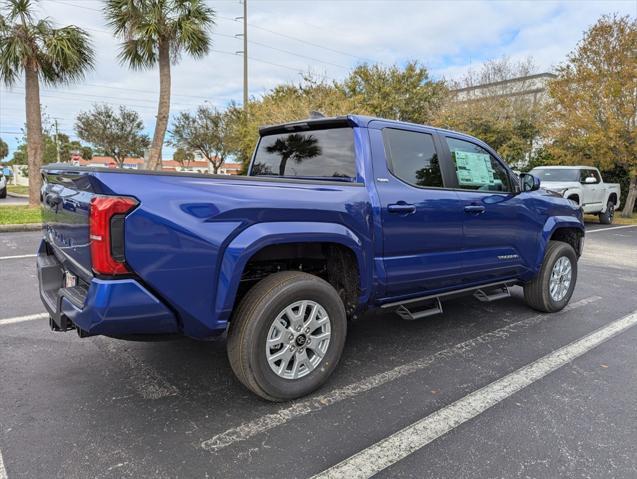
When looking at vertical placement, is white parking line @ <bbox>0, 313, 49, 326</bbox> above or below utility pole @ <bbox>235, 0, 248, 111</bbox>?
below

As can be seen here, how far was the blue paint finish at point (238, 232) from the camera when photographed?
2295 mm

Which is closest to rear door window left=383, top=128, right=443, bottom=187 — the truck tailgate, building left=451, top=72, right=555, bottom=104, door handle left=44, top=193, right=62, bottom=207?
the truck tailgate

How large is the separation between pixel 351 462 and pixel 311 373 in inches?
29.9

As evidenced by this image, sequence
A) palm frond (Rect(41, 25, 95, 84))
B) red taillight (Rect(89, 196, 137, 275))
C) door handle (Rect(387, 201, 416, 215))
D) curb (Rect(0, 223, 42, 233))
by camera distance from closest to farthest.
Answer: red taillight (Rect(89, 196, 137, 275)), door handle (Rect(387, 201, 416, 215)), curb (Rect(0, 223, 42, 233)), palm frond (Rect(41, 25, 95, 84))

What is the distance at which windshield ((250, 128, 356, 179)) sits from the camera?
339 centimetres

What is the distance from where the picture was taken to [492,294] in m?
4.44

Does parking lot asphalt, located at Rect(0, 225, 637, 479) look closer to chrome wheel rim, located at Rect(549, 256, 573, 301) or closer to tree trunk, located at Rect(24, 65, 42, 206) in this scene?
chrome wheel rim, located at Rect(549, 256, 573, 301)

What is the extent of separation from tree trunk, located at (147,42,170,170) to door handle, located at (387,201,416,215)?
13.6 meters

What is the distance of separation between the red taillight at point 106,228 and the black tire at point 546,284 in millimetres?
4160

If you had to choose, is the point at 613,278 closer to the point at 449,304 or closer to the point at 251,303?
the point at 449,304

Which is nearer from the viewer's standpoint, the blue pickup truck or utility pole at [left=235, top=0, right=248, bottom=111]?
the blue pickup truck

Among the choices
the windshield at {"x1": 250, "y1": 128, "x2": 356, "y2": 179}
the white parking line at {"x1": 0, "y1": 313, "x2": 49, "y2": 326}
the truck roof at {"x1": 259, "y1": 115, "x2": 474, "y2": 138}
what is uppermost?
the truck roof at {"x1": 259, "y1": 115, "x2": 474, "y2": 138}

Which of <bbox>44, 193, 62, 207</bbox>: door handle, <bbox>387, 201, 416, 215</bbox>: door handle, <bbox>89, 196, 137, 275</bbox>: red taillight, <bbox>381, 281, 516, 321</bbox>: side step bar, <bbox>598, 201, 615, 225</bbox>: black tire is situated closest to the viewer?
<bbox>89, 196, 137, 275</bbox>: red taillight

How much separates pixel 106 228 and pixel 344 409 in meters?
1.73
